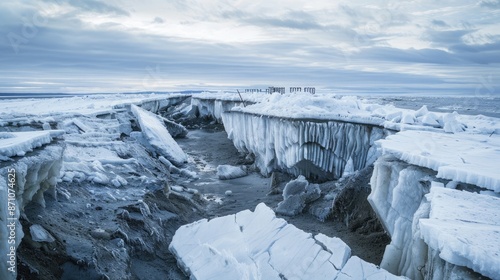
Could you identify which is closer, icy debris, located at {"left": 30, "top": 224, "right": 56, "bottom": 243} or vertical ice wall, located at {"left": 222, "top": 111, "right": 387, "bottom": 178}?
icy debris, located at {"left": 30, "top": 224, "right": 56, "bottom": 243}

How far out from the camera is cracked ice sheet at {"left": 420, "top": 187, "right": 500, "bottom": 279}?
291 centimetres

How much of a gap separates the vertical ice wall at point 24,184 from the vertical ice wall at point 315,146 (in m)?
6.95

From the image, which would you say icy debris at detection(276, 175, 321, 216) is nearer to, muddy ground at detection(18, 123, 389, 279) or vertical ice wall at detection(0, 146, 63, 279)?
muddy ground at detection(18, 123, 389, 279)

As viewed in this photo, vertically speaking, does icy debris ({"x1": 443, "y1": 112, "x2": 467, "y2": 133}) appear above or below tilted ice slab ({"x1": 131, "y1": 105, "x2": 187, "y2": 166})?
above

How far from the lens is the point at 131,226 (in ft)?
22.9

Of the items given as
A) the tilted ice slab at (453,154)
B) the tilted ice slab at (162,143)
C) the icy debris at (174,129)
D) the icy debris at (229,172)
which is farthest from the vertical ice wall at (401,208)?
the icy debris at (174,129)

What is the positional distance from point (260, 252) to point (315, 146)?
592 centimetres

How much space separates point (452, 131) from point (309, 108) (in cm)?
446

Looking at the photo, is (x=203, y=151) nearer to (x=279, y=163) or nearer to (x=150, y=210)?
(x=279, y=163)

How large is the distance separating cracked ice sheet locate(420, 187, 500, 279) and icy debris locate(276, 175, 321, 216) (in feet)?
16.1

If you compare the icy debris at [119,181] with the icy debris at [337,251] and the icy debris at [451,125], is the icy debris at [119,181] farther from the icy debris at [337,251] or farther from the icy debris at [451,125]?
the icy debris at [451,125]

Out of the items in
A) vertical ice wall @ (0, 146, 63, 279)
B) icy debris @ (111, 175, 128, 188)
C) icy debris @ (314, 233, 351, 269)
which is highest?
vertical ice wall @ (0, 146, 63, 279)

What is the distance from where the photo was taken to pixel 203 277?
5.85m

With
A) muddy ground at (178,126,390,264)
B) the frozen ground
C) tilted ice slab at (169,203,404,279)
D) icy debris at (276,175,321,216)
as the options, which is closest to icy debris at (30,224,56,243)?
the frozen ground
